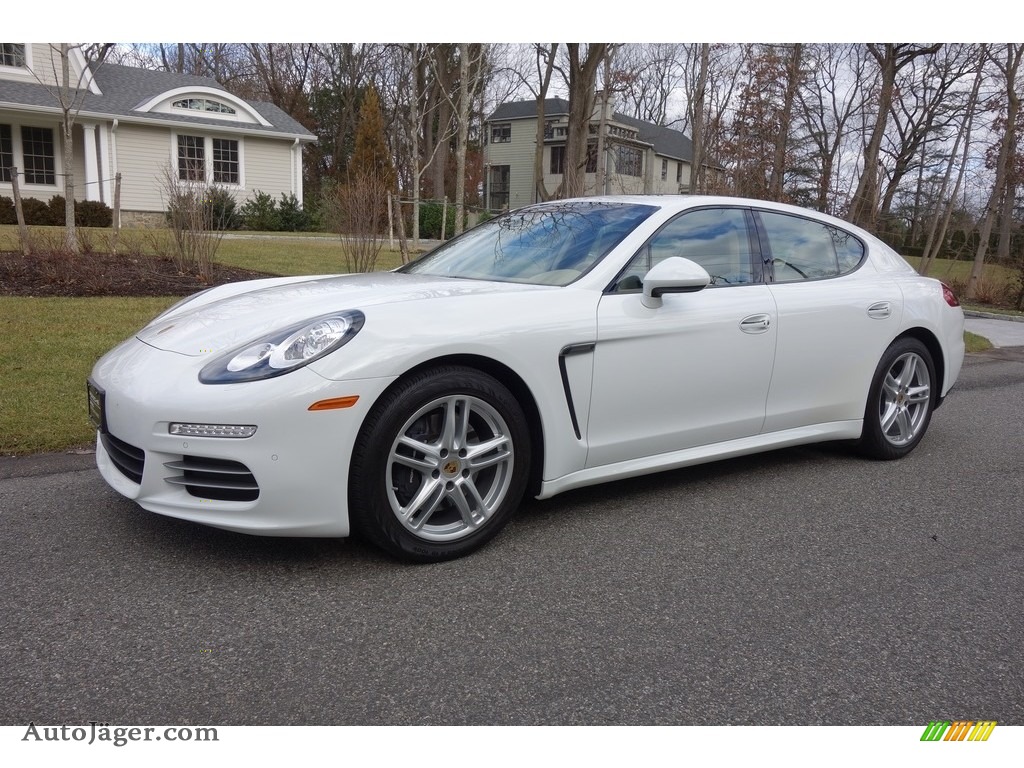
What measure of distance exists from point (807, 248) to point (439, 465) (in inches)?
105

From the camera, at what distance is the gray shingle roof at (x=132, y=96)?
890 inches

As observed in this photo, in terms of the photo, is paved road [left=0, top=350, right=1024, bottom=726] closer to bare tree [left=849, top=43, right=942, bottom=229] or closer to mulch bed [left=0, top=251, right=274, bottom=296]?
mulch bed [left=0, top=251, right=274, bottom=296]

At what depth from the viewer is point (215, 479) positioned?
2.99m

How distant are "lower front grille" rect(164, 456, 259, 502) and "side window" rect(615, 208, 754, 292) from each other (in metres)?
1.88

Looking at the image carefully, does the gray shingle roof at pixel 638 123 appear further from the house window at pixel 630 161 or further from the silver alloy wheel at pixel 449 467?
the silver alloy wheel at pixel 449 467

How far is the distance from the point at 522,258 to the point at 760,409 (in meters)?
1.44

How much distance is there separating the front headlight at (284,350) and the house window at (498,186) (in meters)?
47.3

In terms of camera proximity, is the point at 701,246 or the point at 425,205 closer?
the point at 701,246

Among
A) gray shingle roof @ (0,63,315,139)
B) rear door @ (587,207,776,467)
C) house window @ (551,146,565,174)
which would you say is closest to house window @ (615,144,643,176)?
house window @ (551,146,565,174)

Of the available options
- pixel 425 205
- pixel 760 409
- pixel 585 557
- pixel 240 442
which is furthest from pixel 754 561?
pixel 425 205

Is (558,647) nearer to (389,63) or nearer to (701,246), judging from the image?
(701,246)

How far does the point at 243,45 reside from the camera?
44781mm

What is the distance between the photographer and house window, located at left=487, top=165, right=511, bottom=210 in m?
49.5

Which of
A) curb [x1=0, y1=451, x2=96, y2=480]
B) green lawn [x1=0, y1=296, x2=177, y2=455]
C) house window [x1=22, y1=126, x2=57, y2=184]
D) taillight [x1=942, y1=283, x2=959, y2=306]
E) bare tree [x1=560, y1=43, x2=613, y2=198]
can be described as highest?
bare tree [x1=560, y1=43, x2=613, y2=198]
